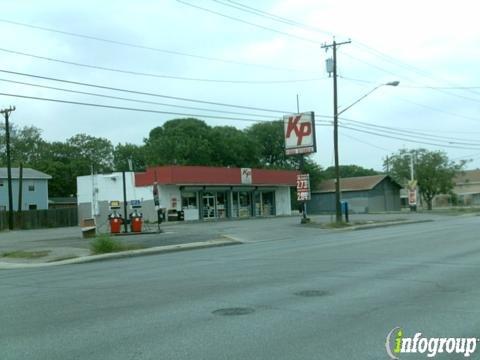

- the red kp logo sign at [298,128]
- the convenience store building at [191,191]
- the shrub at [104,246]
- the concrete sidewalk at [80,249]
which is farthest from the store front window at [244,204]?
the shrub at [104,246]

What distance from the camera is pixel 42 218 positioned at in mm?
51844

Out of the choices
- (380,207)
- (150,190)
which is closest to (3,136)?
(150,190)

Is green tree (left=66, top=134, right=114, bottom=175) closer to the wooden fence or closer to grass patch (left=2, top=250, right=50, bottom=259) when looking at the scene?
the wooden fence

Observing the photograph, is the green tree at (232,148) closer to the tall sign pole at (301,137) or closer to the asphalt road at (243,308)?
the tall sign pole at (301,137)

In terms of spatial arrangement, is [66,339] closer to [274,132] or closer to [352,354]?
[352,354]

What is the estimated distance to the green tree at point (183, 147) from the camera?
7231cm

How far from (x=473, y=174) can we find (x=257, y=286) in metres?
112

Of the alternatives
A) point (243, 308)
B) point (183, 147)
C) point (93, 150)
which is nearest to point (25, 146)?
point (93, 150)

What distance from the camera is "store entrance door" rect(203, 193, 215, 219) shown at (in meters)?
52.2

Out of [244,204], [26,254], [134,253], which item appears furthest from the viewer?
[244,204]

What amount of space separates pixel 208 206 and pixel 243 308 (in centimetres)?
Answer: 4330

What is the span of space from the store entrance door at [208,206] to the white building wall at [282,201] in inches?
365

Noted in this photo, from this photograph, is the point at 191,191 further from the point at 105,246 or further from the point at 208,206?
the point at 105,246

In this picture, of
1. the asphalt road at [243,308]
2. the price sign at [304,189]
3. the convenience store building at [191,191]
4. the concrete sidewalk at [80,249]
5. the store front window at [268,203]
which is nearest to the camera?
the asphalt road at [243,308]
